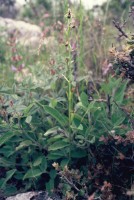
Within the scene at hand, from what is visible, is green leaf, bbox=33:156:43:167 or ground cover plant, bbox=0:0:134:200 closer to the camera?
ground cover plant, bbox=0:0:134:200

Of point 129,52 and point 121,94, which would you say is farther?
point 121,94

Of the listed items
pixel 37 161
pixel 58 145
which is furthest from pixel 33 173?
pixel 58 145

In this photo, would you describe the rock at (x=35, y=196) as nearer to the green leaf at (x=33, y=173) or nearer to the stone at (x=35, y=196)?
the stone at (x=35, y=196)

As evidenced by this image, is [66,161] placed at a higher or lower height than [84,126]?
lower

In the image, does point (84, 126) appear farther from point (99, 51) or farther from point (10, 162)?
point (99, 51)

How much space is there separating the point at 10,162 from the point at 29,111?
0.35 m

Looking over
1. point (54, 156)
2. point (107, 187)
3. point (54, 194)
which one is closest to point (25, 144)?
point (54, 156)

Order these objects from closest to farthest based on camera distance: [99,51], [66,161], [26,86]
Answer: [66,161]
[26,86]
[99,51]

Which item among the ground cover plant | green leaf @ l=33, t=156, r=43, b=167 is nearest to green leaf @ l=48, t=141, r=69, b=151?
the ground cover plant

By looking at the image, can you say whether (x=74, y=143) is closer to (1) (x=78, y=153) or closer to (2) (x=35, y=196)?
(1) (x=78, y=153)

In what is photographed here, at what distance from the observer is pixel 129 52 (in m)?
2.22

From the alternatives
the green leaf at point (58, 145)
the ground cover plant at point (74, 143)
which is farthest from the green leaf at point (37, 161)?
the green leaf at point (58, 145)

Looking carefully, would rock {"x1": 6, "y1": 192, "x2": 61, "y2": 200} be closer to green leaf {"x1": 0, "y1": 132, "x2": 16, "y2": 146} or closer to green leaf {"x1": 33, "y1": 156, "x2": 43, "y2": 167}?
green leaf {"x1": 33, "y1": 156, "x2": 43, "y2": 167}

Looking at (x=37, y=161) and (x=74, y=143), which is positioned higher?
(x=74, y=143)
